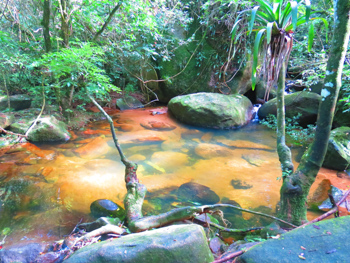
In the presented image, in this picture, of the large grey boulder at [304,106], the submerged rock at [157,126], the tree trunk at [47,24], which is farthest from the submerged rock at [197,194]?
the large grey boulder at [304,106]

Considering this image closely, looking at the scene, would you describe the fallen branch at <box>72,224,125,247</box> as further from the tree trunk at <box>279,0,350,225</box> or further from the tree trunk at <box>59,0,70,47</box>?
the tree trunk at <box>59,0,70,47</box>

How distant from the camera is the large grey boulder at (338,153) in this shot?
13.6 feet

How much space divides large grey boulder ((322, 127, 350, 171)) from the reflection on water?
961 millimetres

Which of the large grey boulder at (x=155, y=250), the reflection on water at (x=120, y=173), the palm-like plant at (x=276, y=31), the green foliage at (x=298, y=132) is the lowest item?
the reflection on water at (x=120, y=173)

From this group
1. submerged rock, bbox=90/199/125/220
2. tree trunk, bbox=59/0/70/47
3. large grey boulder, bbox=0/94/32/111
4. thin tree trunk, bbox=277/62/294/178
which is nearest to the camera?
thin tree trunk, bbox=277/62/294/178

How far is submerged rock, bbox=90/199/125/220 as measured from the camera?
295 cm

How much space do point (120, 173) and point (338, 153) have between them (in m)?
4.25

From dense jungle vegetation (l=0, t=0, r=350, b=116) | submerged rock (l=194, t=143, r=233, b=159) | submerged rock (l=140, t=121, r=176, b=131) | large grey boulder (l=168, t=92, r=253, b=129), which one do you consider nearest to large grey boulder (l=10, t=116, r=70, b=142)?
dense jungle vegetation (l=0, t=0, r=350, b=116)

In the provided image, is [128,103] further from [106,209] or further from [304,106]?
[106,209]

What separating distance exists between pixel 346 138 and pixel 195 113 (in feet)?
13.4

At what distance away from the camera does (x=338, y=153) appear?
4.12 m

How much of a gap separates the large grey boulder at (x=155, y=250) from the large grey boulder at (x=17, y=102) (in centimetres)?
660

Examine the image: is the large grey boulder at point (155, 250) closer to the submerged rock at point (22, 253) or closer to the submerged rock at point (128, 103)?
the submerged rock at point (22, 253)

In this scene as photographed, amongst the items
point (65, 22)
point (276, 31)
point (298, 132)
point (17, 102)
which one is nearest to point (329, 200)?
point (298, 132)
